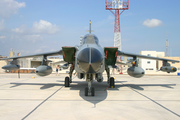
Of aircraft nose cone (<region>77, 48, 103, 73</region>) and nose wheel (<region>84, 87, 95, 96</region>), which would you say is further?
nose wheel (<region>84, 87, 95, 96</region>)

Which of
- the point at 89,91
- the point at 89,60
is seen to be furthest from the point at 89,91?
the point at 89,60

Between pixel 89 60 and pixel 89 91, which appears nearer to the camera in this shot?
pixel 89 60

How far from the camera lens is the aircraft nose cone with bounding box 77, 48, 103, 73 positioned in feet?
18.2

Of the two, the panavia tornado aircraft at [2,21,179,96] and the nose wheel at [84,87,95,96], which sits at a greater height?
the panavia tornado aircraft at [2,21,179,96]

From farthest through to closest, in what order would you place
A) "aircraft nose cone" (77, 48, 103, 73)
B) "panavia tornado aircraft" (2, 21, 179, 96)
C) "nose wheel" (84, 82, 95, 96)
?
"nose wheel" (84, 82, 95, 96) → "panavia tornado aircraft" (2, 21, 179, 96) → "aircraft nose cone" (77, 48, 103, 73)

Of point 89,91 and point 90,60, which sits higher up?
point 90,60

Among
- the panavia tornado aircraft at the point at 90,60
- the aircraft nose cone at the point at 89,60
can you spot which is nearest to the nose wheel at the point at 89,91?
the panavia tornado aircraft at the point at 90,60

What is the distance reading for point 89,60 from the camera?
552 cm

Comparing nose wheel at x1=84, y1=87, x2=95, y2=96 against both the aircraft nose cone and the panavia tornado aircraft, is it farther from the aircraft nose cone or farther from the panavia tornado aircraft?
the aircraft nose cone

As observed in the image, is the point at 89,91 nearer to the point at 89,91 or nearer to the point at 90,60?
the point at 89,91

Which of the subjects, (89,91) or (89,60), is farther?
(89,91)

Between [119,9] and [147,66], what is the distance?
22542 millimetres

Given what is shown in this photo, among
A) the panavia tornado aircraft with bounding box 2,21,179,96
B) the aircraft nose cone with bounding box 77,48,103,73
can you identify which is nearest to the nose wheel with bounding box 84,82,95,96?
the panavia tornado aircraft with bounding box 2,21,179,96

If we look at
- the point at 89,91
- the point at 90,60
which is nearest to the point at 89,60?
the point at 90,60
